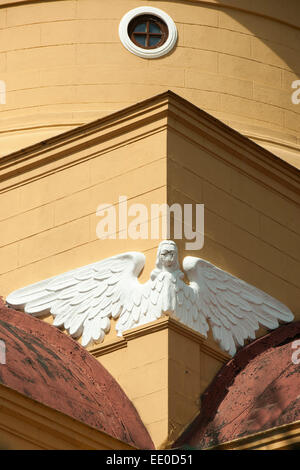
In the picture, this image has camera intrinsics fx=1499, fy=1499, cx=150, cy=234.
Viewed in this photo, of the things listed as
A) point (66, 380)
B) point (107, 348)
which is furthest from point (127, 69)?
point (66, 380)

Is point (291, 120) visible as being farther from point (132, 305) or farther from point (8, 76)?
point (132, 305)

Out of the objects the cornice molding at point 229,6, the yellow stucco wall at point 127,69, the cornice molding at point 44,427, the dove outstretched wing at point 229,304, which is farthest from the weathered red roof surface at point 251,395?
the cornice molding at point 229,6

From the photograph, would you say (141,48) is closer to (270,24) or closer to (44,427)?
(270,24)

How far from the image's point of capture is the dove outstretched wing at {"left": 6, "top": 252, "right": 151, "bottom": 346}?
53.7 ft

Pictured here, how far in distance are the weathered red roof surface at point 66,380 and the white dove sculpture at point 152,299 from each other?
0.96ft

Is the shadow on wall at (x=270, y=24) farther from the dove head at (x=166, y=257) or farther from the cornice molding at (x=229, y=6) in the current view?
the dove head at (x=166, y=257)

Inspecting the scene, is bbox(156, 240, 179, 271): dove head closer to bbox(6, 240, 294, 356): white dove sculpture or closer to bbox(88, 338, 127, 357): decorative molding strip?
bbox(6, 240, 294, 356): white dove sculpture

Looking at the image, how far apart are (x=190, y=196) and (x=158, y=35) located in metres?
3.97

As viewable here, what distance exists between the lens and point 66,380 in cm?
1541

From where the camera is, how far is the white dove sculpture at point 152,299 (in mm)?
16172

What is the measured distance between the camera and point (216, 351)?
16.4 metres
